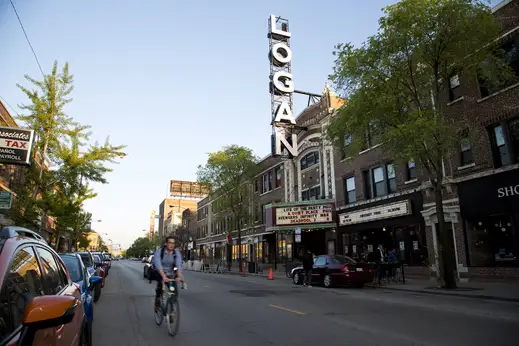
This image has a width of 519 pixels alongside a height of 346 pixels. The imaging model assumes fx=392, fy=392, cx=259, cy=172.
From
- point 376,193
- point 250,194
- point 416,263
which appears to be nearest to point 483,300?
point 416,263

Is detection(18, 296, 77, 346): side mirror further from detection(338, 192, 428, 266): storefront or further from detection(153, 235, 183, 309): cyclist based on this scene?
detection(338, 192, 428, 266): storefront

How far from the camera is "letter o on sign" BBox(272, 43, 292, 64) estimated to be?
35031 mm

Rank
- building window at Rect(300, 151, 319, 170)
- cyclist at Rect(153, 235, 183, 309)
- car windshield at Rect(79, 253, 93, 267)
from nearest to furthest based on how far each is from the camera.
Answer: cyclist at Rect(153, 235, 183, 309)
car windshield at Rect(79, 253, 93, 267)
building window at Rect(300, 151, 319, 170)

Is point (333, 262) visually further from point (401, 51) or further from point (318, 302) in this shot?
point (401, 51)

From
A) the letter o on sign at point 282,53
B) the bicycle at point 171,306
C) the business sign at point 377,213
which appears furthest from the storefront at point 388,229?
the letter o on sign at point 282,53

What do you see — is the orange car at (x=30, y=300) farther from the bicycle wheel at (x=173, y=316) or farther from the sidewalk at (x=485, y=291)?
the sidewalk at (x=485, y=291)

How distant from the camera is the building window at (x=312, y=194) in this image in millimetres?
31828

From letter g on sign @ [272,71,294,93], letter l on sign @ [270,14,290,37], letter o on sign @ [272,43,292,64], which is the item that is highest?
letter l on sign @ [270,14,290,37]

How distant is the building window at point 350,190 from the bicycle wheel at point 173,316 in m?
21.6

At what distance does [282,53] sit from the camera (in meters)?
35.9

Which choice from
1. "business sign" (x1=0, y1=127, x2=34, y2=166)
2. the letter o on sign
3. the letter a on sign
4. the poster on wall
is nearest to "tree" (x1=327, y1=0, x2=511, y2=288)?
the poster on wall

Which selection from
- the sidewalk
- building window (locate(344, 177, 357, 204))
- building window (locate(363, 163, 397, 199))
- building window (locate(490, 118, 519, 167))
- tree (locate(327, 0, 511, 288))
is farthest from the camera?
building window (locate(344, 177, 357, 204))

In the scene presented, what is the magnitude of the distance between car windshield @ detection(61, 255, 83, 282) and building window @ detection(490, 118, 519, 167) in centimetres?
1756

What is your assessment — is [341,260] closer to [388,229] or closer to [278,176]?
[388,229]
